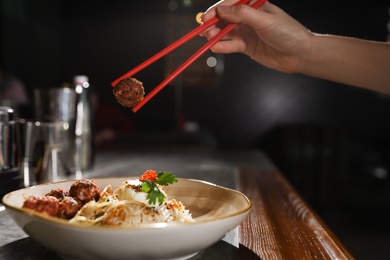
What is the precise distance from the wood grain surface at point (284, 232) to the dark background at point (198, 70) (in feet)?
16.6

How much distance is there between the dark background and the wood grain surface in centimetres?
506

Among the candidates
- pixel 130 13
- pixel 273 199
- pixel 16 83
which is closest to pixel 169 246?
pixel 273 199

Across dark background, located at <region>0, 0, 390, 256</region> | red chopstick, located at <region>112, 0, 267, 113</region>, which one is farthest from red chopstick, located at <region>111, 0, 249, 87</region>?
dark background, located at <region>0, 0, 390, 256</region>

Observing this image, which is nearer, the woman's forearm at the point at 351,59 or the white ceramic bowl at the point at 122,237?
the white ceramic bowl at the point at 122,237

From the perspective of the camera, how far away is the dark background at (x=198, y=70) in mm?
6941

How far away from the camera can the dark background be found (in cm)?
694

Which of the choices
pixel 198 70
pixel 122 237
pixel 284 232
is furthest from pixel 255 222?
pixel 198 70

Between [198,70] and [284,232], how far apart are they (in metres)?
6.11

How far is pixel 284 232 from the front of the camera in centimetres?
112

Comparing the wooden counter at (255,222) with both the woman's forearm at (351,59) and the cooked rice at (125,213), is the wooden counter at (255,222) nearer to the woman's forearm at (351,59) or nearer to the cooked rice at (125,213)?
the cooked rice at (125,213)

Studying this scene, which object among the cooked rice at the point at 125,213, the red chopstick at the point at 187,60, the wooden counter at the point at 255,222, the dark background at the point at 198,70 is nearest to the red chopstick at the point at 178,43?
the red chopstick at the point at 187,60

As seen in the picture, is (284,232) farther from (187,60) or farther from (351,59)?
(351,59)

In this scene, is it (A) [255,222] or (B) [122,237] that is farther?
(A) [255,222]

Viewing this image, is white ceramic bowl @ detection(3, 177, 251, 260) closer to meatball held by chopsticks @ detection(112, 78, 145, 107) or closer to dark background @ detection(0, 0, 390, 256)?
meatball held by chopsticks @ detection(112, 78, 145, 107)
